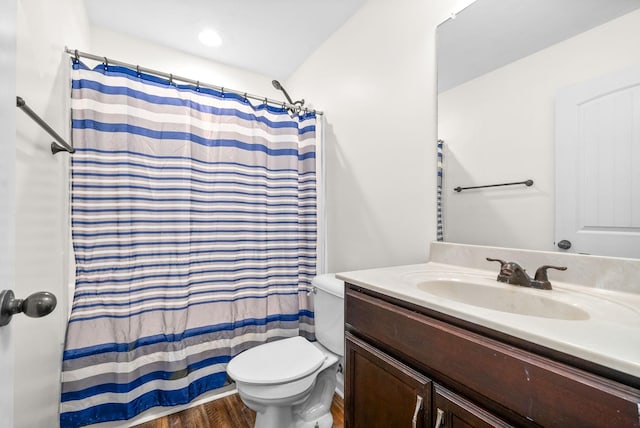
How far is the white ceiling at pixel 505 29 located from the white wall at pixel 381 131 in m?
0.08

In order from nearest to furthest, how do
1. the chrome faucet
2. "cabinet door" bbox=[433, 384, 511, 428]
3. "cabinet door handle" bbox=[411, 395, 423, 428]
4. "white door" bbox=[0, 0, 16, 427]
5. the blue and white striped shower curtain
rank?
"white door" bbox=[0, 0, 16, 427]
"cabinet door" bbox=[433, 384, 511, 428]
"cabinet door handle" bbox=[411, 395, 423, 428]
the chrome faucet
the blue and white striped shower curtain

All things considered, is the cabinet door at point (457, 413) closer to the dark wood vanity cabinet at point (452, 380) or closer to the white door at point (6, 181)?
the dark wood vanity cabinet at point (452, 380)

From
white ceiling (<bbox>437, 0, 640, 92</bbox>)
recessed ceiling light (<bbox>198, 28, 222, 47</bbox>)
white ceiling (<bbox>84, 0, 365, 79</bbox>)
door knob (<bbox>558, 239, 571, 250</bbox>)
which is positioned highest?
white ceiling (<bbox>84, 0, 365, 79</bbox>)

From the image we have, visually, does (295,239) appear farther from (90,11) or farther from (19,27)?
(90,11)

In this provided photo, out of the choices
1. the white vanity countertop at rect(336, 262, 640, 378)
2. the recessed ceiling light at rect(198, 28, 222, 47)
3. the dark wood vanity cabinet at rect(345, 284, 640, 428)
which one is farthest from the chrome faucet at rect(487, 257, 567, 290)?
the recessed ceiling light at rect(198, 28, 222, 47)

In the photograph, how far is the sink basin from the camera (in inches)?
29.8

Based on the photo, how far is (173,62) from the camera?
2.13m

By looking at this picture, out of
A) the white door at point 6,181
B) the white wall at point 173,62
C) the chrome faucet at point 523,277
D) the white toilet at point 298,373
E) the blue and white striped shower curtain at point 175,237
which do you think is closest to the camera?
the white door at point 6,181

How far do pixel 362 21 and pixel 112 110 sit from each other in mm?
1506

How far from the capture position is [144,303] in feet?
4.70

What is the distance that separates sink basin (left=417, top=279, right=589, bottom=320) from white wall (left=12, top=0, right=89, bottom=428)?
1246 mm

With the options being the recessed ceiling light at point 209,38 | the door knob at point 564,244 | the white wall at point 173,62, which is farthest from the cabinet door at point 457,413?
the white wall at point 173,62

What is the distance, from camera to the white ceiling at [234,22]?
169 centimetres

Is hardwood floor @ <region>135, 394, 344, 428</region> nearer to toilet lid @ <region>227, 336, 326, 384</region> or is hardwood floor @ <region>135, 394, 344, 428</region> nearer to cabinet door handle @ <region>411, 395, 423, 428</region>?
toilet lid @ <region>227, 336, 326, 384</region>
